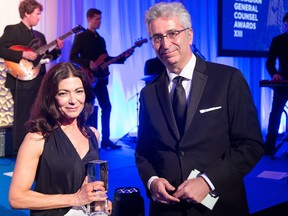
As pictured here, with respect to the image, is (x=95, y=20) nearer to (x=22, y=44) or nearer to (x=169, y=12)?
(x=22, y=44)

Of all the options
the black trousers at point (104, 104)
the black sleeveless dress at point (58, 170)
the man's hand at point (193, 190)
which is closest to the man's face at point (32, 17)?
the black trousers at point (104, 104)

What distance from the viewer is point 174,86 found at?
1657mm

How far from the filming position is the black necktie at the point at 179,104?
62.9 inches

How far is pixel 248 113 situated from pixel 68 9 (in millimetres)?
4975

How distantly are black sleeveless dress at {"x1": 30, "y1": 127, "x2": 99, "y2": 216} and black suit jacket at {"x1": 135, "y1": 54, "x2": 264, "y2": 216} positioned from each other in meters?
0.31

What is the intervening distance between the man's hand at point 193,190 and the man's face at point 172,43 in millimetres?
474

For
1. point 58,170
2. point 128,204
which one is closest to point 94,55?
point 128,204

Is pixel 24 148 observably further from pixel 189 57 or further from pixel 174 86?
pixel 189 57

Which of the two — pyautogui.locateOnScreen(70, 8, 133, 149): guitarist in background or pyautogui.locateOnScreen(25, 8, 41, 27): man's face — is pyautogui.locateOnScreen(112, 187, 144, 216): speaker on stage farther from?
pyautogui.locateOnScreen(70, 8, 133, 149): guitarist in background

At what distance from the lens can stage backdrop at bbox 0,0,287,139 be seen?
5879 millimetres

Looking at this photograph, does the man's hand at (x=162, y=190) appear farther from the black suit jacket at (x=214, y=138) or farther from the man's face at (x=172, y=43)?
the man's face at (x=172, y=43)

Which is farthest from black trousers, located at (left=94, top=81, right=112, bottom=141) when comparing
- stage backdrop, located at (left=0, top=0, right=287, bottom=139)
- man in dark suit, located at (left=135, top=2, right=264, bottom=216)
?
man in dark suit, located at (left=135, top=2, right=264, bottom=216)

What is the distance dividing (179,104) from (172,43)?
256mm

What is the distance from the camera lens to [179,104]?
5.28 ft
